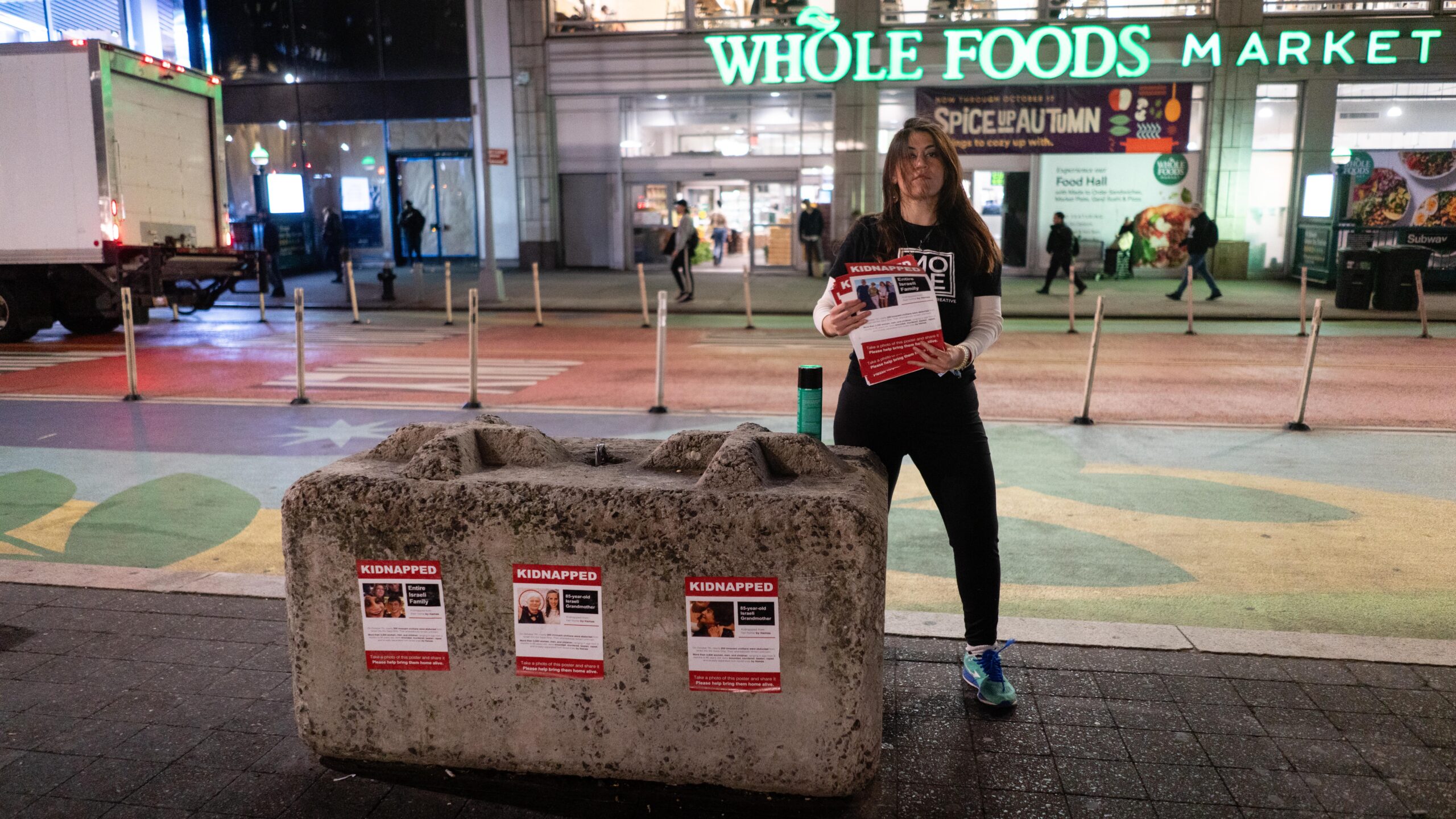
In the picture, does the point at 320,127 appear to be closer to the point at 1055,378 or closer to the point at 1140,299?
the point at 1140,299

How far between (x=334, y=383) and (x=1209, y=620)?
32.3ft

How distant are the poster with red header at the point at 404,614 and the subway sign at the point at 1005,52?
24.3 metres

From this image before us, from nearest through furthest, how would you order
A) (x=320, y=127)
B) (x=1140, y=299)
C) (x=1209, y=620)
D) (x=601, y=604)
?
1. (x=601, y=604)
2. (x=1209, y=620)
3. (x=1140, y=299)
4. (x=320, y=127)

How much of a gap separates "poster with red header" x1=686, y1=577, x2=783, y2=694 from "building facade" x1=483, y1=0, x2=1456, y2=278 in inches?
927

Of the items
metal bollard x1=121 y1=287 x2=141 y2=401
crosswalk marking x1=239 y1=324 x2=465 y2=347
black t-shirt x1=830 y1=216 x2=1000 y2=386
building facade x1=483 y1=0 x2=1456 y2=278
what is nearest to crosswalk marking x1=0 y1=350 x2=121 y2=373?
crosswalk marking x1=239 y1=324 x2=465 y2=347

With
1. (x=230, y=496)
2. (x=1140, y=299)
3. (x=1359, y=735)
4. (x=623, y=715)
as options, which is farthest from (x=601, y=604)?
(x=1140, y=299)

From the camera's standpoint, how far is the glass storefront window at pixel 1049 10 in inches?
995

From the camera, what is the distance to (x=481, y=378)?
12344 mm

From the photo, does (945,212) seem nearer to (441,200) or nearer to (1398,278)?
(1398,278)

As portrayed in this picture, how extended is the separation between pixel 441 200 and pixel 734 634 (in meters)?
29.7

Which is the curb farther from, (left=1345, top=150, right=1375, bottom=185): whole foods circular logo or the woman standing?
(left=1345, top=150, right=1375, bottom=185): whole foods circular logo

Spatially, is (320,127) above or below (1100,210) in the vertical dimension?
above

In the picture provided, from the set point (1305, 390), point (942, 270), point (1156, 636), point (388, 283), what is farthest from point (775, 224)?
point (942, 270)

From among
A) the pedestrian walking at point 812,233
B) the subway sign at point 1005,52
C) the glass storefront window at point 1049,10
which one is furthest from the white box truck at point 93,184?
the glass storefront window at point 1049,10
